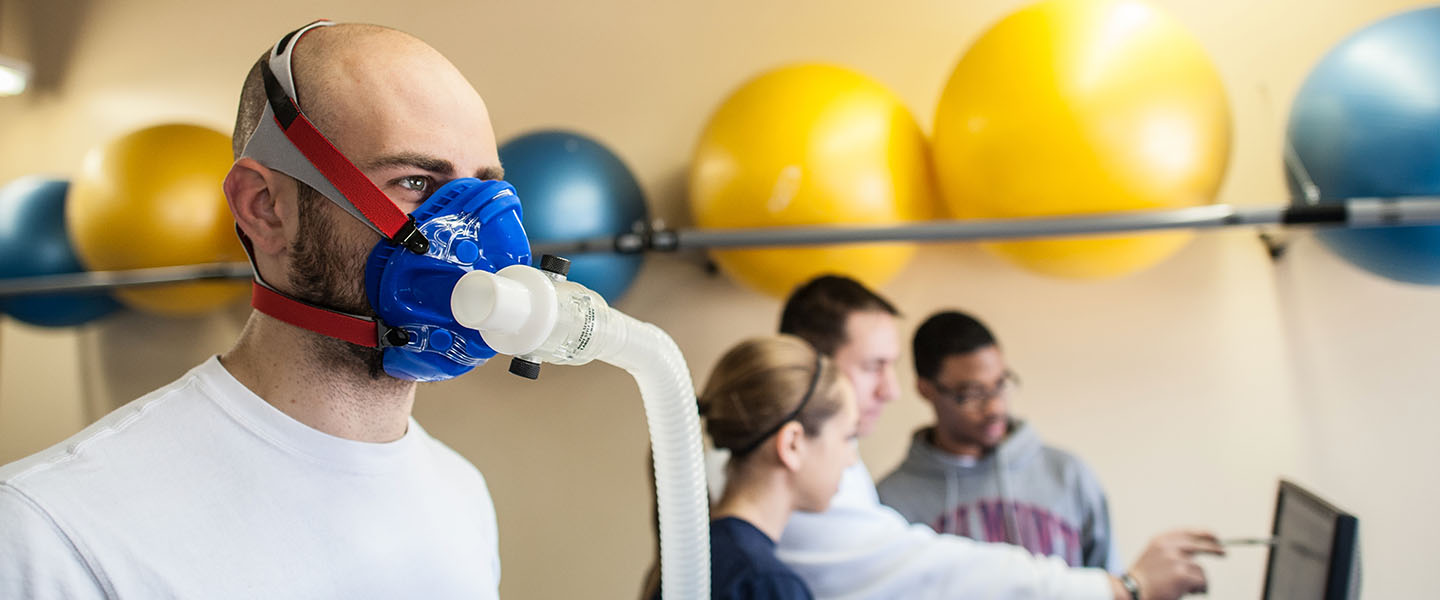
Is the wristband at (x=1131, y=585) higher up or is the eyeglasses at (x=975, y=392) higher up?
the eyeglasses at (x=975, y=392)

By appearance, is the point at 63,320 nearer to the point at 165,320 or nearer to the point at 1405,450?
the point at 165,320

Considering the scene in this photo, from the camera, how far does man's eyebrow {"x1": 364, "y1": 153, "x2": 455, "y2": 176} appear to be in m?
0.71

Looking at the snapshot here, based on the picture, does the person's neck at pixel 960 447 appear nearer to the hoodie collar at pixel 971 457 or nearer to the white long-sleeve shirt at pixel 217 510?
the hoodie collar at pixel 971 457

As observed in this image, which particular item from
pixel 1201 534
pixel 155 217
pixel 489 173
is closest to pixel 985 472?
pixel 1201 534

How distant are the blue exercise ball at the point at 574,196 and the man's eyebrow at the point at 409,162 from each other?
0.88 metres

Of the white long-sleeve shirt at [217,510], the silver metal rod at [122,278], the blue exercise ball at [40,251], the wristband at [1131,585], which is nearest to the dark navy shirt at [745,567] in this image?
the white long-sleeve shirt at [217,510]

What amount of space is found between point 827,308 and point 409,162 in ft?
3.46

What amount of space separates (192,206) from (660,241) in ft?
2.78

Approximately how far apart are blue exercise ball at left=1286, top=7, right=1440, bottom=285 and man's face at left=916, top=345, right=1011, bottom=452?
569 millimetres

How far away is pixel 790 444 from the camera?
141 cm

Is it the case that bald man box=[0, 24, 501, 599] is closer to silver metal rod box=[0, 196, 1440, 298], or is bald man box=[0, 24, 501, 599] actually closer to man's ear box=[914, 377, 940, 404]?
silver metal rod box=[0, 196, 1440, 298]

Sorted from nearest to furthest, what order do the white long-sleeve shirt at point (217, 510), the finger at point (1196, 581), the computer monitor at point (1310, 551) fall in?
the white long-sleeve shirt at point (217, 510) < the computer monitor at point (1310, 551) < the finger at point (1196, 581)

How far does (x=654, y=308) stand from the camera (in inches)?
70.8

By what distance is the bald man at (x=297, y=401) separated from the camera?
663mm
